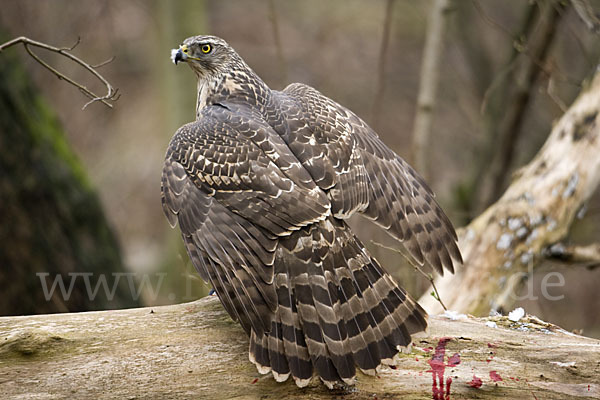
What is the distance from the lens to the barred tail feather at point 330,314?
331 centimetres

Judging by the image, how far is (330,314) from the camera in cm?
341

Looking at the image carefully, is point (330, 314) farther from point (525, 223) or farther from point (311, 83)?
point (311, 83)

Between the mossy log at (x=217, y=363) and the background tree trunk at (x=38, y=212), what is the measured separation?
2.07 meters

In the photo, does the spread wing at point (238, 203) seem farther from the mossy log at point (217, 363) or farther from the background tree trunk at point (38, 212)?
the background tree trunk at point (38, 212)

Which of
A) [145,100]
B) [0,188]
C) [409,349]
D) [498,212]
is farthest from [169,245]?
[145,100]

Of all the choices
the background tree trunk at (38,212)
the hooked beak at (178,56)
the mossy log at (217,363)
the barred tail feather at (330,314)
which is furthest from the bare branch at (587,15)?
the background tree trunk at (38,212)

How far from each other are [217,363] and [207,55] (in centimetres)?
234

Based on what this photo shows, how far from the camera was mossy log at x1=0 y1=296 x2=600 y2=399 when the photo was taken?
336cm

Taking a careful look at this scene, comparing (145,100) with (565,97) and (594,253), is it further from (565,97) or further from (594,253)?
(594,253)

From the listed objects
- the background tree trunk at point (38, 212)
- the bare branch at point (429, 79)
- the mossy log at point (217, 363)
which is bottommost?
the mossy log at point (217, 363)

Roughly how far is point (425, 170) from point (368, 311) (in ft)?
12.5

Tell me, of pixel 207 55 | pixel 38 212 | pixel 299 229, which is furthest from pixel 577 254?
pixel 38 212

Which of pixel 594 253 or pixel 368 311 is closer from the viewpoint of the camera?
pixel 368 311

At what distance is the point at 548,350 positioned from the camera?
11.8 ft
